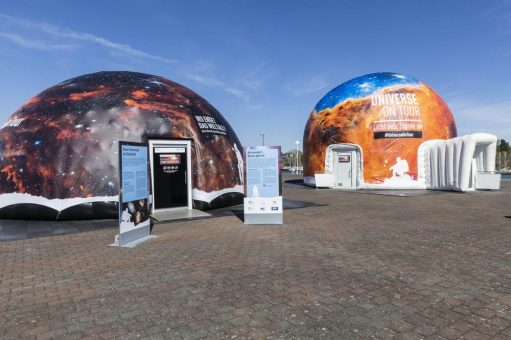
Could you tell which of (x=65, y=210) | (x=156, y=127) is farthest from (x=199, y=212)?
(x=65, y=210)

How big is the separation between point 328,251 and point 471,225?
5.22 metres

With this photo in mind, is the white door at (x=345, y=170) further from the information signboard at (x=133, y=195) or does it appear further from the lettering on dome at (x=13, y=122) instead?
the lettering on dome at (x=13, y=122)

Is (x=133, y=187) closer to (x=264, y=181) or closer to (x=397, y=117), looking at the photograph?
(x=264, y=181)

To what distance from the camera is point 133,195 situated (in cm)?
824

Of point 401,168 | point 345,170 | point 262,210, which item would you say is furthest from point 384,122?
point 262,210

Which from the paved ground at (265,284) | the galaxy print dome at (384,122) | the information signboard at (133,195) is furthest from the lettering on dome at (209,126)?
the galaxy print dome at (384,122)

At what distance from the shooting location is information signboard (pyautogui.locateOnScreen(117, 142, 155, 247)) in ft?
25.7

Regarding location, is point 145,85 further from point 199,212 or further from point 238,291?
point 238,291

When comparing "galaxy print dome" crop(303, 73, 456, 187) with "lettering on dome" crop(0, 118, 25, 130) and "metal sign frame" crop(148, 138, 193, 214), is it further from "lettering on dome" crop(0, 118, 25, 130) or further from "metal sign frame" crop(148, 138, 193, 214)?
"lettering on dome" crop(0, 118, 25, 130)

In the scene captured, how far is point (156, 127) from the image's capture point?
40.7 feet

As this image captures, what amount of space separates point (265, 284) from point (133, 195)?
173 inches

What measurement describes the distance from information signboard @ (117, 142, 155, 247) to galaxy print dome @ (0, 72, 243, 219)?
10.7 feet

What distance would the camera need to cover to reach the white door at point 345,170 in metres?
23.8

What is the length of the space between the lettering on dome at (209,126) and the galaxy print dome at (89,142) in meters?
0.06
